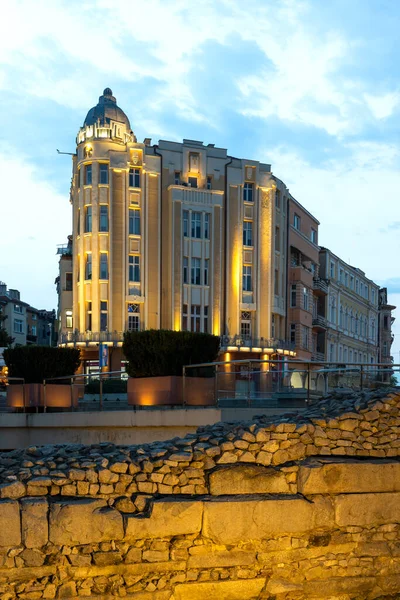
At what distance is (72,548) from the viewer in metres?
8.71

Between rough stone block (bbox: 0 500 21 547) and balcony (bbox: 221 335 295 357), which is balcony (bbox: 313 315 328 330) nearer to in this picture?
balcony (bbox: 221 335 295 357)

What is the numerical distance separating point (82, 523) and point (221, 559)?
1884 mm

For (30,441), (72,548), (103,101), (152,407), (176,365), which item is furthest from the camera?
(103,101)

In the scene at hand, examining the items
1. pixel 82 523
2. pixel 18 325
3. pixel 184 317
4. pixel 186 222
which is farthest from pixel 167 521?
pixel 18 325

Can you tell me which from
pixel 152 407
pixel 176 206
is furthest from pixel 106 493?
pixel 176 206

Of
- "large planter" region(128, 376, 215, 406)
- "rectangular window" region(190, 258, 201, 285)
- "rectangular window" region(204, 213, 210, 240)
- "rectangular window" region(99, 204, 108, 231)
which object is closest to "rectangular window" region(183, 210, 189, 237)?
"rectangular window" region(204, 213, 210, 240)

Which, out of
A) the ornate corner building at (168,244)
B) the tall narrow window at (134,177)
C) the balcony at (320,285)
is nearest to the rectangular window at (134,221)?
the ornate corner building at (168,244)

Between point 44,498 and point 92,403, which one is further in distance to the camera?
point 92,403

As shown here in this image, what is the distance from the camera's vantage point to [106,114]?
55.0 meters

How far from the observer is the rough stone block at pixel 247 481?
Answer: 9.33 m

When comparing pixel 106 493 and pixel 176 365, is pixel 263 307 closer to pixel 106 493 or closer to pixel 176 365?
pixel 176 365

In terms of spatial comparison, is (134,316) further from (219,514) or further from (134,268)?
(219,514)

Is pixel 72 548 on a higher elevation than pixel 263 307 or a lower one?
lower

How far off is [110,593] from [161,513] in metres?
1.14
